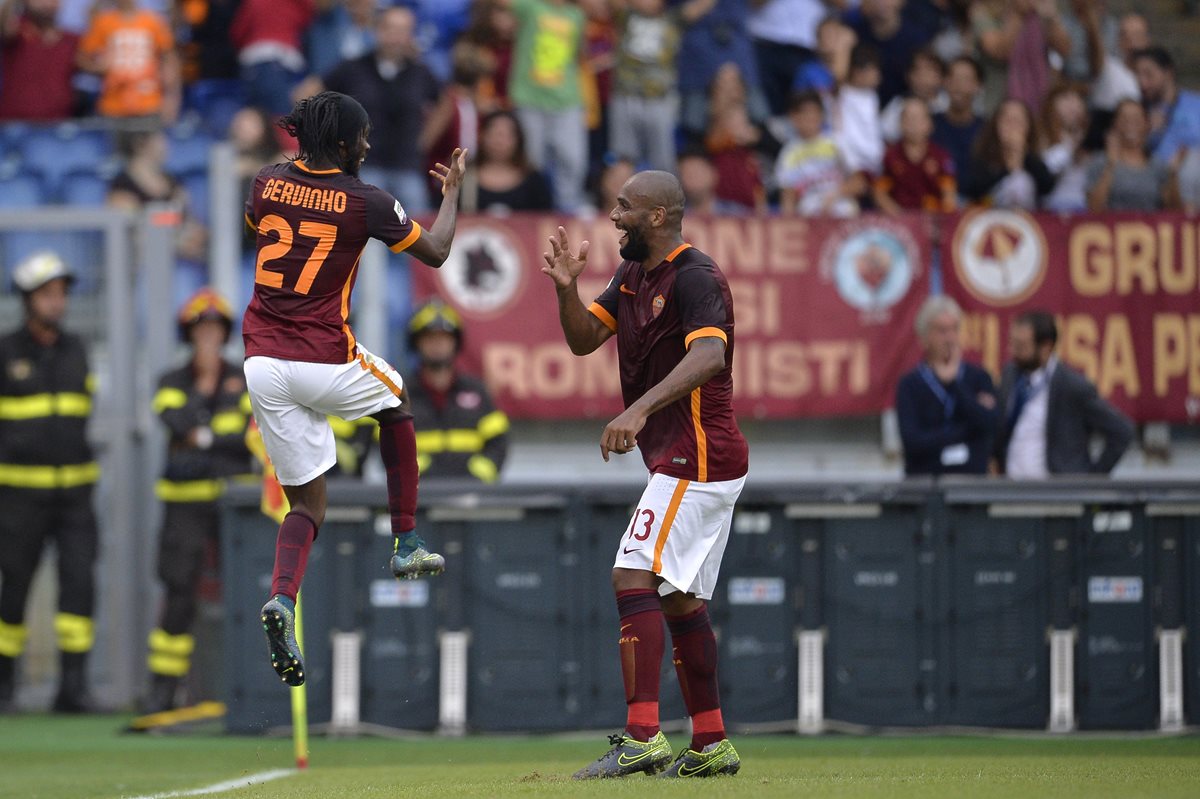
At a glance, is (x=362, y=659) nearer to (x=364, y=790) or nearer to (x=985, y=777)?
(x=364, y=790)

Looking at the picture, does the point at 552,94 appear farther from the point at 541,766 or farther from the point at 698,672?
the point at 698,672

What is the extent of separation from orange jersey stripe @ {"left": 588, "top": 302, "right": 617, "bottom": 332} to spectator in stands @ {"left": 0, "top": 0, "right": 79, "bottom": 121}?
852 centimetres

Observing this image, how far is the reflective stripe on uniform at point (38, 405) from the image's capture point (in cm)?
1258

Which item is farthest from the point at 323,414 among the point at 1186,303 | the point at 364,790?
the point at 1186,303

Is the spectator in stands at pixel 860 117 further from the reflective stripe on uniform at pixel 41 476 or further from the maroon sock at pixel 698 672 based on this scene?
the maroon sock at pixel 698 672

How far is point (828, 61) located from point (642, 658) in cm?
922

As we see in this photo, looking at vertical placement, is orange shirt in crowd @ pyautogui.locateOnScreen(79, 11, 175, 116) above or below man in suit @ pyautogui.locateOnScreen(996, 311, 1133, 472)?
above

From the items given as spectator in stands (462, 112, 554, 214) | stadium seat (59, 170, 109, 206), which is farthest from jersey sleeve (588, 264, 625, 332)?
stadium seat (59, 170, 109, 206)

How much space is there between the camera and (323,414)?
7.91 metres

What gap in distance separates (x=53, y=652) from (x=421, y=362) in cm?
349

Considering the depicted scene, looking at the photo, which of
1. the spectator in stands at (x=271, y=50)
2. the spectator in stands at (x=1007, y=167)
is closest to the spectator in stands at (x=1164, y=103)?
the spectator in stands at (x=1007, y=167)

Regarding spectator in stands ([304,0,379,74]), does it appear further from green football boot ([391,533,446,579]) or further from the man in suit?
green football boot ([391,533,446,579])

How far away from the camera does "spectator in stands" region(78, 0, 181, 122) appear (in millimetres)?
14789

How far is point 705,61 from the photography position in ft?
50.5
